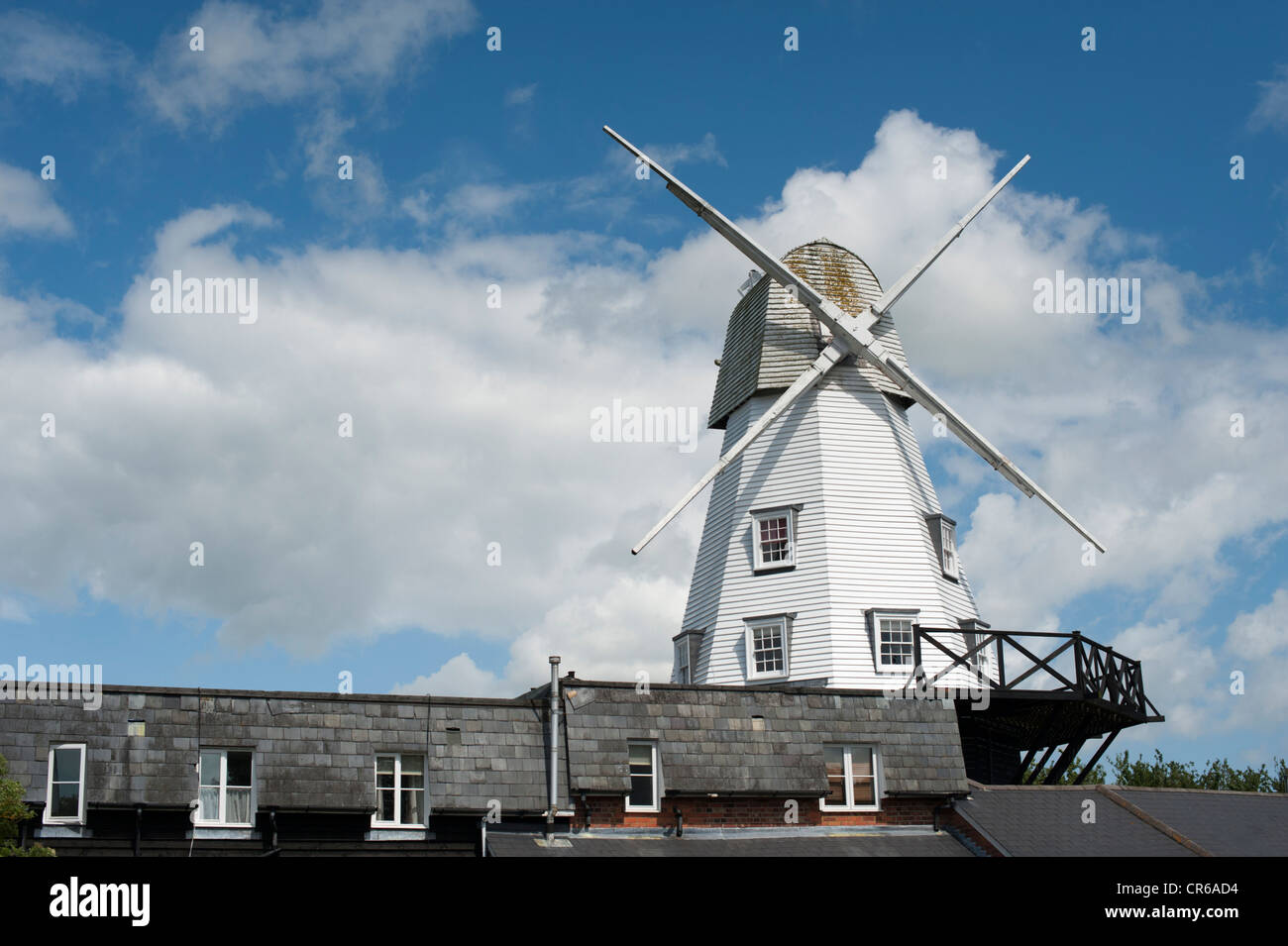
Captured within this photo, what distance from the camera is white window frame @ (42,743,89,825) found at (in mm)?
23266

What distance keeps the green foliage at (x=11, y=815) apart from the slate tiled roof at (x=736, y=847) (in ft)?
23.5

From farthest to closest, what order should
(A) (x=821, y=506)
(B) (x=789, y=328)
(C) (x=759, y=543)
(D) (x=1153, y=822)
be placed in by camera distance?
(B) (x=789, y=328) < (C) (x=759, y=543) < (A) (x=821, y=506) < (D) (x=1153, y=822)

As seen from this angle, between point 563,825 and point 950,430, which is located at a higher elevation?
point 950,430

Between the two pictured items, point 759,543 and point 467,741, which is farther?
point 759,543

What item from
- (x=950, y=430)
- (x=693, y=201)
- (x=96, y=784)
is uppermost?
(x=693, y=201)

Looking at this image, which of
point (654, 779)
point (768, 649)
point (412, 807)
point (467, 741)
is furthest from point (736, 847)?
point (768, 649)

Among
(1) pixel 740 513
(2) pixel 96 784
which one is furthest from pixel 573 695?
(1) pixel 740 513

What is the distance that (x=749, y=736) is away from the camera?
27.0 metres

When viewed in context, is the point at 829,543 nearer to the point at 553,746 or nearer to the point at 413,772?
the point at 553,746

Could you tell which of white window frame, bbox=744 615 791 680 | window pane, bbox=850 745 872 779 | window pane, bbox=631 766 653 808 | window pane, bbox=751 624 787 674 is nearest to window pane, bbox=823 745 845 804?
window pane, bbox=850 745 872 779

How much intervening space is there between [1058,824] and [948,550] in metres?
9.91
